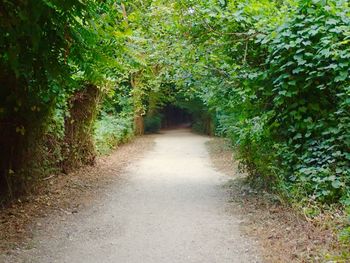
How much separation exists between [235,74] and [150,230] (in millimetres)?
3617

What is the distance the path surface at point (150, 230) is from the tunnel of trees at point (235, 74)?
1.32 m

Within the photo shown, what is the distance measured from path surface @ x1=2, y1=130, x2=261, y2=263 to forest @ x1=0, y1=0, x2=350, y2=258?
1.22 meters

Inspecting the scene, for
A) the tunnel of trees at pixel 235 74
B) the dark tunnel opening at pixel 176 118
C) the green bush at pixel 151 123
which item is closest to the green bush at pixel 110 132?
the tunnel of trees at pixel 235 74

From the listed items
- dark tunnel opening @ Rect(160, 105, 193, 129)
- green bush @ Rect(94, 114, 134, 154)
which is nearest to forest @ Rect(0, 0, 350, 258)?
green bush @ Rect(94, 114, 134, 154)

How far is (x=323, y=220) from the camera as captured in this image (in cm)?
525

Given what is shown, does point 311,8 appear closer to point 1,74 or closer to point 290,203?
point 290,203

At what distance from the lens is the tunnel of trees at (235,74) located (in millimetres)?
4859

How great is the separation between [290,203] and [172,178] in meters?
4.88

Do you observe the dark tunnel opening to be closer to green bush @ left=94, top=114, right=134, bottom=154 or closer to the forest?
green bush @ left=94, top=114, right=134, bottom=154

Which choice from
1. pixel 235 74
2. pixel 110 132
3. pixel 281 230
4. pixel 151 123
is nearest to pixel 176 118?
pixel 151 123

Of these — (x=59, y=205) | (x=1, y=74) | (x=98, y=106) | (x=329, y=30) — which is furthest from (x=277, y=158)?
(x=98, y=106)

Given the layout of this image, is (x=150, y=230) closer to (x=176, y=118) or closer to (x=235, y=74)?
(x=235, y=74)

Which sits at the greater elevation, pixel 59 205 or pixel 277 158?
pixel 277 158

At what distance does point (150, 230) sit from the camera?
19.3 ft
